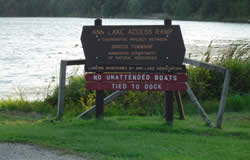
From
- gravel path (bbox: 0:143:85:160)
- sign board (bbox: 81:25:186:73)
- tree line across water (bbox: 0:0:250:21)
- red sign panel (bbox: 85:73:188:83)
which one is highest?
tree line across water (bbox: 0:0:250:21)

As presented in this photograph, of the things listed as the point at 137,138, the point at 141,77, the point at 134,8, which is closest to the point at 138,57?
the point at 141,77

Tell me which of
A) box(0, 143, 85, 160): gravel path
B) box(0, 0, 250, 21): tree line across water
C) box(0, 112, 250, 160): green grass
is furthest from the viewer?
box(0, 0, 250, 21): tree line across water

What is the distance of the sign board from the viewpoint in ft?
25.3

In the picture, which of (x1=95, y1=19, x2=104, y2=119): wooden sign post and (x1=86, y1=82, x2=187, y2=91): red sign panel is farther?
(x1=95, y1=19, x2=104, y2=119): wooden sign post

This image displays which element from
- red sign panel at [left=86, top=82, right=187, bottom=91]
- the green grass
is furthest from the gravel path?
red sign panel at [left=86, top=82, right=187, bottom=91]

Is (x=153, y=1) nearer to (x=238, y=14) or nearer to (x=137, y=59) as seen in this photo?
(x=238, y=14)

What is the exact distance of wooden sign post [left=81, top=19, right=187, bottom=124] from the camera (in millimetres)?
7719

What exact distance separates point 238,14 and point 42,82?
64.3 metres

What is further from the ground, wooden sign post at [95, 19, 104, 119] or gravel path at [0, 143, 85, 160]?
wooden sign post at [95, 19, 104, 119]

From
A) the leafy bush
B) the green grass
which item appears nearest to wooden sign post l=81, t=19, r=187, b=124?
the green grass

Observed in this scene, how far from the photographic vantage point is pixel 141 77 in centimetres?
786

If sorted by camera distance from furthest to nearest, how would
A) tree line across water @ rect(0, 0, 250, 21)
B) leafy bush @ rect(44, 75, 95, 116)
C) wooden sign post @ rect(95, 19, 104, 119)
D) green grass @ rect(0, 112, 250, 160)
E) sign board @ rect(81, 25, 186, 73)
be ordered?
tree line across water @ rect(0, 0, 250, 21)
leafy bush @ rect(44, 75, 95, 116)
wooden sign post @ rect(95, 19, 104, 119)
sign board @ rect(81, 25, 186, 73)
green grass @ rect(0, 112, 250, 160)

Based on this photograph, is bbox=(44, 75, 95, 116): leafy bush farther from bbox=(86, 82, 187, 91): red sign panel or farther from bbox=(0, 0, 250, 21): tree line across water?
bbox=(0, 0, 250, 21): tree line across water

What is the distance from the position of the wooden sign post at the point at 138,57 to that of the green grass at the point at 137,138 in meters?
0.65
